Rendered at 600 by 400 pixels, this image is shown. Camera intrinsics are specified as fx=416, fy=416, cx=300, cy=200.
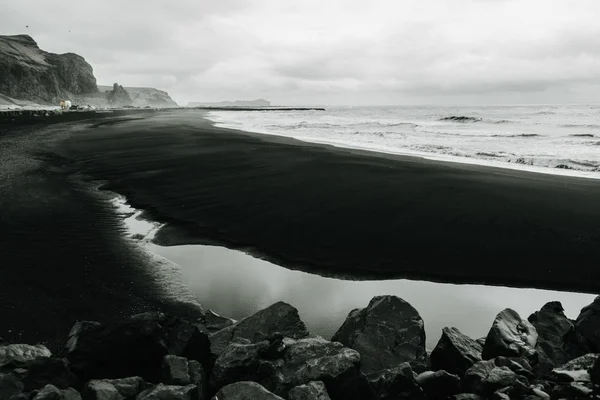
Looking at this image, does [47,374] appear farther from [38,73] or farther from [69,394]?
[38,73]

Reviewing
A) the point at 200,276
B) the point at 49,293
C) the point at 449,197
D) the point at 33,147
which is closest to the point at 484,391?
Answer: the point at 200,276

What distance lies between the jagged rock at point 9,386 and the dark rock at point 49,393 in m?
0.27

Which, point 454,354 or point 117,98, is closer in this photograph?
point 454,354

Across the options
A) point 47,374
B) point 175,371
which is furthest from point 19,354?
point 175,371

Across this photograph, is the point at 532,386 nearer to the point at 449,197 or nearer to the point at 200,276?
the point at 200,276

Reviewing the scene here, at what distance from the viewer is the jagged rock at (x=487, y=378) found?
13.3 feet

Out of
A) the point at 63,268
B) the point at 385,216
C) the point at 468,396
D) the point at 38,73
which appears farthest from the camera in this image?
the point at 38,73

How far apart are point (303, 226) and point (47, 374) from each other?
6095mm

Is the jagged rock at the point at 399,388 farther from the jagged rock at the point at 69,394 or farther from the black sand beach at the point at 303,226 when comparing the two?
the black sand beach at the point at 303,226

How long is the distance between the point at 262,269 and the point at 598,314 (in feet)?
16.8

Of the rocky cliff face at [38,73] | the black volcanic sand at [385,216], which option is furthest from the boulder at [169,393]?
the rocky cliff face at [38,73]

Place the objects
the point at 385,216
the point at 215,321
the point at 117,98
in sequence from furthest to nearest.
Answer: the point at 117,98 < the point at 385,216 < the point at 215,321

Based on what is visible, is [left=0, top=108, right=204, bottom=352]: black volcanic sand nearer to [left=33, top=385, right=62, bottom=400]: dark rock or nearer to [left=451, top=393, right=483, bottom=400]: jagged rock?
[left=33, top=385, right=62, bottom=400]: dark rock

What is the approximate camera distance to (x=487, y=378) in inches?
162
